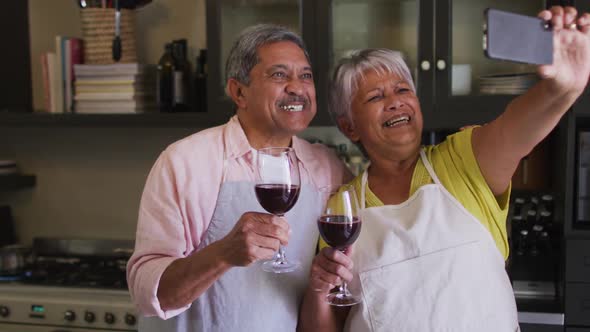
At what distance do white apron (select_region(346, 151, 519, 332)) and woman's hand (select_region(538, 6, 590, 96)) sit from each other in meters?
0.43

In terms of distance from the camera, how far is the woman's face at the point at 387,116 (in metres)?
1.62

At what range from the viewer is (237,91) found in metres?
1.81

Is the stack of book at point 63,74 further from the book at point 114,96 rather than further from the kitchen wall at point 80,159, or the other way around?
the kitchen wall at point 80,159

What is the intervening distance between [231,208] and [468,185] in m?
0.58

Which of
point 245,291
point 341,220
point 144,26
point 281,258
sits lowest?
point 245,291

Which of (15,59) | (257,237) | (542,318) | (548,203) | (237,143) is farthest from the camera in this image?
(15,59)

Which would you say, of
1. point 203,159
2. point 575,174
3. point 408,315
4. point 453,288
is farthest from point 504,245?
point 575,174

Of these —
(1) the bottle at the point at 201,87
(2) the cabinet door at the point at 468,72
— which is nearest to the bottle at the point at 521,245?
(2) the cabinet door at the point at 468,72

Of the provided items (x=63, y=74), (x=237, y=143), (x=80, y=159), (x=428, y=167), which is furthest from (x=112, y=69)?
(x=428, y=167)

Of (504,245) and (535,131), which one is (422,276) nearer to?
(504,245)

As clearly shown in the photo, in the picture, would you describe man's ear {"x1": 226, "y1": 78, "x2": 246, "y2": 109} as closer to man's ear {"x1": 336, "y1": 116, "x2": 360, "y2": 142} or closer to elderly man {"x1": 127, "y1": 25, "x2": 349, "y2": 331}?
elderly man {"x1": 127, "y1": 25, "x2": 349, "y2": 331}

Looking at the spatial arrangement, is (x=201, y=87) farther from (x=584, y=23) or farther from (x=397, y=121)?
(x=584, y=23)

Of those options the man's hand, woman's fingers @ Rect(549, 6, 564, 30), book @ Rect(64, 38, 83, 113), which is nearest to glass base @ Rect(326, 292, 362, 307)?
the man's hand

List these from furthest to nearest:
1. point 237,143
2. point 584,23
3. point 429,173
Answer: point 237,143 < point 429,173 < point 584,23
